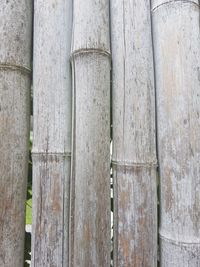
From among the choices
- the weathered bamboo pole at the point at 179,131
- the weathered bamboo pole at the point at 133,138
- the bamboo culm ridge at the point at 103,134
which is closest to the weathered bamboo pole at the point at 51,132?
the bamboo culm ridge at the point at 103,134

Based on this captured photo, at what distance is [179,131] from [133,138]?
119 millimetres

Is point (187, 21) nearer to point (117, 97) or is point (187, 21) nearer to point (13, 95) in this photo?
point (117, 97)

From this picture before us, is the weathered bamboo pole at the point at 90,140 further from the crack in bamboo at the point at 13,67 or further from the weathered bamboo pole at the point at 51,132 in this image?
the crack in bamboo at the point at 13,67

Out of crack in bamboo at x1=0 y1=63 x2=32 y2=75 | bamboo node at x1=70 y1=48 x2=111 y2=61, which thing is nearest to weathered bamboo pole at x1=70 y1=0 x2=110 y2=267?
bamboo node at x1=70 y1=48 x2=111 y2=61

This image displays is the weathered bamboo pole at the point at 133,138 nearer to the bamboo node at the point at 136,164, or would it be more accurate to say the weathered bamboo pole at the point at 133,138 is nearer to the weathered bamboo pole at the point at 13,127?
the bamboo node at the point at 136,164

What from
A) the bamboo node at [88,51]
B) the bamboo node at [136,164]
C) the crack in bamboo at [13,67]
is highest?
the bamboo node at [88,51]

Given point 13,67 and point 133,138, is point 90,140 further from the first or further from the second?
point 13,67

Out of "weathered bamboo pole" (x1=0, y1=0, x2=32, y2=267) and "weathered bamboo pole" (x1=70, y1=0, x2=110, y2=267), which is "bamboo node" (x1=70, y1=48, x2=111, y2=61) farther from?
"weathered bamboo pole" (x1=0, y1=0, x2=32, y2=267)

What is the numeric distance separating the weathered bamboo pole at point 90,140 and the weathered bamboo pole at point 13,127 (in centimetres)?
15

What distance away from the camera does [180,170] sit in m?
0.64

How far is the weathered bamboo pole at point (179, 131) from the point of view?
633 mm

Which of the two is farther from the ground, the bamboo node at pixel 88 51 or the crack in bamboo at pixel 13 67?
the bamboo node at pixel 88 51

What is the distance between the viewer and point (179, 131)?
2.13 feet

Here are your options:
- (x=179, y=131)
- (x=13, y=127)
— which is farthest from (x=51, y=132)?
(x=179, y=131)
